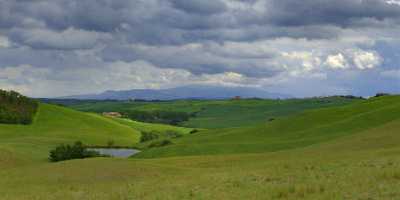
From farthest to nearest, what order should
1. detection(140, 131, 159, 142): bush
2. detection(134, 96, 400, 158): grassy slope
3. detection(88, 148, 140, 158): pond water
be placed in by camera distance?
detection(140, 131, 159, 142): bush < detection(88, 148, 140, 158): pond water < detection(134, 96, 400, 158): grassy slope

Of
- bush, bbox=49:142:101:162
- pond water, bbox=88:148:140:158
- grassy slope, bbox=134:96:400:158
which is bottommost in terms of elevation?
pond water, bbox=88:148:140:158

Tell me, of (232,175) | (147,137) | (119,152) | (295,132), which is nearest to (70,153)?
→ (295,132)

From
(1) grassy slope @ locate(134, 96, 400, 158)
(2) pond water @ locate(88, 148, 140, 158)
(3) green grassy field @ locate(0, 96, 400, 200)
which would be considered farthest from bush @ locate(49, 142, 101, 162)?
(2) pond water @ locate(88, 148, 140, 158)

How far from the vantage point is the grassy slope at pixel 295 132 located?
313ft

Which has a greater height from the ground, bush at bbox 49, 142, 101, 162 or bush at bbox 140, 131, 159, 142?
bush at bbox 49, 142, 101, 162

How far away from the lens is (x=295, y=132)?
111 meters

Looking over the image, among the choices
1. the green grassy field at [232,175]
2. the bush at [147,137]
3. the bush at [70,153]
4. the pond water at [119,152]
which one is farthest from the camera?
the bush at [147,137]

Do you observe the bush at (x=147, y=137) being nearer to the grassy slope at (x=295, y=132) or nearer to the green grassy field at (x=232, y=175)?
the grassy slope at (x=295, y=132)

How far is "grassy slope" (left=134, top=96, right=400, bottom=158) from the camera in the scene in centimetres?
9525

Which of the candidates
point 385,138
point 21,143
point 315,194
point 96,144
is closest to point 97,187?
point 315,194

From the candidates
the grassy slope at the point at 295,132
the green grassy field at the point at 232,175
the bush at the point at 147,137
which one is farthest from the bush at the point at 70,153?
the bush at the point at 147,137

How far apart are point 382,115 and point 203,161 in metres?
56.4

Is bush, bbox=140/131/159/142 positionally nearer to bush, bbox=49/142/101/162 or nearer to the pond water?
the pond water

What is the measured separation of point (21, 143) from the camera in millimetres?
141250
